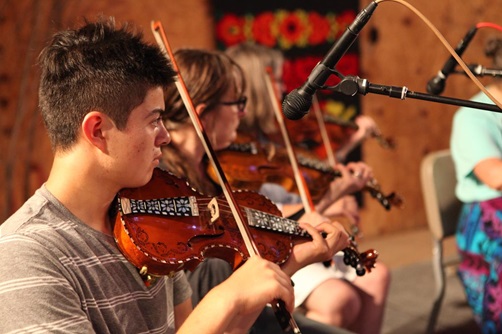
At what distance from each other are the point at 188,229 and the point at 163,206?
0.06 m

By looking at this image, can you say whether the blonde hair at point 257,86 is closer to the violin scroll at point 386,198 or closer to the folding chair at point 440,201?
the violin scroll at point 386,198

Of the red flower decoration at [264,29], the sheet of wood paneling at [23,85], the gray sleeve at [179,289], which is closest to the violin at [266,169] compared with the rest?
the gray sleeve at [179,289]

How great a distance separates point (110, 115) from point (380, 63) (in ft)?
10.4

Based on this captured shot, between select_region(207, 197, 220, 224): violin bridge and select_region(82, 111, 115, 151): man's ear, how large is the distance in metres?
0.25

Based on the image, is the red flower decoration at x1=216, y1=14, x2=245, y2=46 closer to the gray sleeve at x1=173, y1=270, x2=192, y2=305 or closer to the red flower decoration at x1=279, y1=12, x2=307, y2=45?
the red flower decoration at x1=279, y1=12, x2=307, y2=45

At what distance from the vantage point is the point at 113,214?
103 centimetres

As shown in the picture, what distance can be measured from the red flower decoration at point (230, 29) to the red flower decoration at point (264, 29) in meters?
0.08

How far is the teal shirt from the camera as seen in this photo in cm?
199

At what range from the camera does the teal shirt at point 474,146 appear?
1986 millimetres

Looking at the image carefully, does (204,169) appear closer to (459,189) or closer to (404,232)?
(459,189)

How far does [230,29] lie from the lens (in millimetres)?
3436

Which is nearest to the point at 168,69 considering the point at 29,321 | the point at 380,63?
the point at 29,321

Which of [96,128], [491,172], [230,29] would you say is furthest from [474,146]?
[230,29]

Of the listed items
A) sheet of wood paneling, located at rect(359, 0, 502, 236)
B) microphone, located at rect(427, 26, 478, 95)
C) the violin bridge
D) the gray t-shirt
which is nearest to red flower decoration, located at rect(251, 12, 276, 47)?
sheet of wood paneling, located at rect(359, 0, 502, 236)
